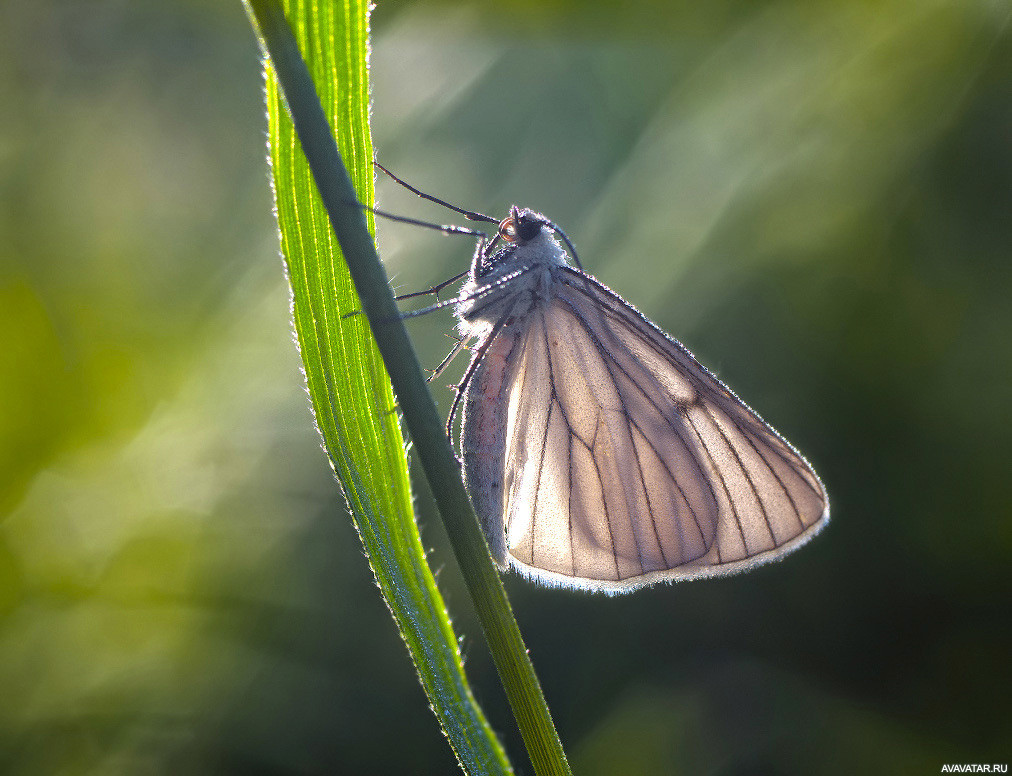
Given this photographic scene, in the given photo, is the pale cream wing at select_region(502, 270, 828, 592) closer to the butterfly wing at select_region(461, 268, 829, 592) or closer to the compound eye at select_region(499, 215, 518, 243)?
the butterfly wing at select_region(461, 268, 829, 592)

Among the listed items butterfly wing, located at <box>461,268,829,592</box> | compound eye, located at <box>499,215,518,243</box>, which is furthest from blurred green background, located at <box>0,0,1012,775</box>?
compound eye, located at <box>499,215,518,243</box>

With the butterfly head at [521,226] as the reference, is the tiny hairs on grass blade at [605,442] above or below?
below

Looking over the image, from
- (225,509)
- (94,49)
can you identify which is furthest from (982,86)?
(94,49)

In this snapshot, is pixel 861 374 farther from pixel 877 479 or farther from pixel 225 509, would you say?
pixel 225 509

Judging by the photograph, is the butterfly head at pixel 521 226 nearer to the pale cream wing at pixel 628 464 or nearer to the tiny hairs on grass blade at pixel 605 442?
the tiny hairs on grass blade at pixel 605 442

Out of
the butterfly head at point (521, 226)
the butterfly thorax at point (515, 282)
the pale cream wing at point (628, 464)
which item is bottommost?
the pale cream wing at point (628, 464)

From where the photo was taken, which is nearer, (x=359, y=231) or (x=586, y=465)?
(x=359, y=231)

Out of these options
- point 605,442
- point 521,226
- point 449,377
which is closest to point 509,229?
point 521,226

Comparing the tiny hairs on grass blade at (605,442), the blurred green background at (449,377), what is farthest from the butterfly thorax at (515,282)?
the blurred green background at (449,377)
